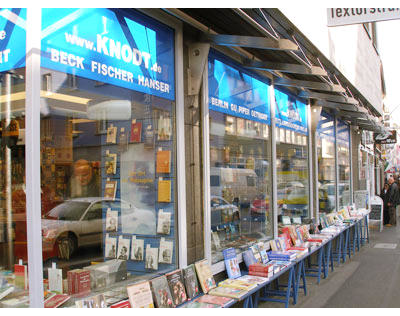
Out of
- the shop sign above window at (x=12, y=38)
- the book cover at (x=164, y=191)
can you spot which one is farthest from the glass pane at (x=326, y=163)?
the shop sign above window at (x=12, y=38)

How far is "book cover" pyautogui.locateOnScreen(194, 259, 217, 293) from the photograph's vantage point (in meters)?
4.05

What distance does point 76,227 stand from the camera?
8109mm

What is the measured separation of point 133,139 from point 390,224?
12.2 metres

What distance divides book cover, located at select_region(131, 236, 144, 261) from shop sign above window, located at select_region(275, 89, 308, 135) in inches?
141

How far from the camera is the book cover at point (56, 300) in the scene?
3.10 meters

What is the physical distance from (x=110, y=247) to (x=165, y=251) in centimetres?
106

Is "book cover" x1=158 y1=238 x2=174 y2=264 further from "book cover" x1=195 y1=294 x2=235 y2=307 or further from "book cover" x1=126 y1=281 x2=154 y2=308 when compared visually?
"book cover" x1=126 y1=281 x2=154 y2=308

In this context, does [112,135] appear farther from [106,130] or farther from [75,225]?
[75,225]

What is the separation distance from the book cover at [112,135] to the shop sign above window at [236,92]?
1345 mm

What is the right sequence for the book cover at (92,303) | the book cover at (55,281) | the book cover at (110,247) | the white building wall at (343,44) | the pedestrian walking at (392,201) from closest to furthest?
the book cover at (92,303)
the book cover at (55,281)
the book cover at (110,247)
the white building wall at (343,44)
the pedestrian walking at (392,201)

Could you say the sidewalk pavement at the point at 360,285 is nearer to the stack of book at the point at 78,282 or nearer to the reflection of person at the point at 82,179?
the stack of book at the point at 78,282

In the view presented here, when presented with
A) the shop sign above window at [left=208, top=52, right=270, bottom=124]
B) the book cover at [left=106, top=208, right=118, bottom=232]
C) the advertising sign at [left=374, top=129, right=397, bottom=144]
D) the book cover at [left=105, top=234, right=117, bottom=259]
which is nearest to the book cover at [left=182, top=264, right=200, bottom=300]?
the book cover at [left=105, top=234, right=117, bottom=259]

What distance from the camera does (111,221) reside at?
5254mm

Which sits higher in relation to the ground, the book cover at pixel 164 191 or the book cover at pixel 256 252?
the book cover at pixel 164 191
